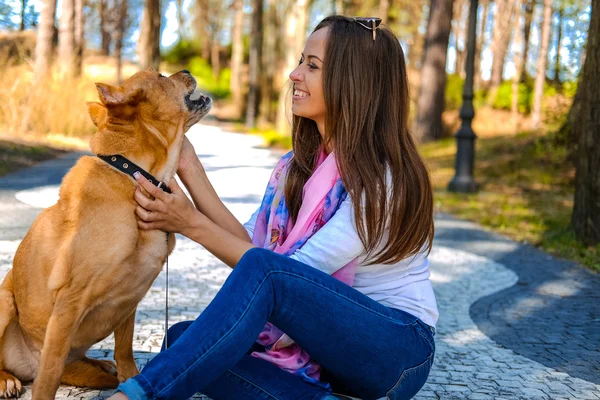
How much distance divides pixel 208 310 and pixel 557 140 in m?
11.4

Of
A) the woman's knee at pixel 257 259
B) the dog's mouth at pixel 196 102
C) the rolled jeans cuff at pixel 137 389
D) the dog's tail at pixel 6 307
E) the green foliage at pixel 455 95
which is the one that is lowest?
the rolled jeans cuff at pixel 137 389

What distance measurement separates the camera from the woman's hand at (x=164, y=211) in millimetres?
3004

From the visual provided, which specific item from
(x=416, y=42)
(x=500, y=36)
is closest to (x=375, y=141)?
(x=500, y=36)

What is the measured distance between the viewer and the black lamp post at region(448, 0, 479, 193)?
1266 cm

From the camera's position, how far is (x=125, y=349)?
11.1ft

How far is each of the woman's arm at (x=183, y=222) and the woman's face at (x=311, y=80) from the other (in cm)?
73

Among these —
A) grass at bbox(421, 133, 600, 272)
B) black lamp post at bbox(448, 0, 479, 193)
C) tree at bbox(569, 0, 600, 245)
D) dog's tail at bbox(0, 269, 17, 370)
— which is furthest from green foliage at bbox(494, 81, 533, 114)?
dog's tail at bbox(0, 269, 17, 370)

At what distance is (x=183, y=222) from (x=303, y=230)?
1.68 feet

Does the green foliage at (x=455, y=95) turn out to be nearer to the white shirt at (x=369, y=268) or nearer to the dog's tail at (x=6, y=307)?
the white shirt at (x=369, y=268)

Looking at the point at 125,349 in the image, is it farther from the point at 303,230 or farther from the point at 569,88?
the point at 569,88

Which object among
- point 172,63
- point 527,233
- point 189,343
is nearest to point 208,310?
point 189,343

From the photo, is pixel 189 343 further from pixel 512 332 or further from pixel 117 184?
pixel 512 332

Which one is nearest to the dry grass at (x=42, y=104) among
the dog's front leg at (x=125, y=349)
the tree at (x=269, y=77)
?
the dog's front leg at (x=125, y=349)

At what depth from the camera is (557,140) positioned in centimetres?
1291
